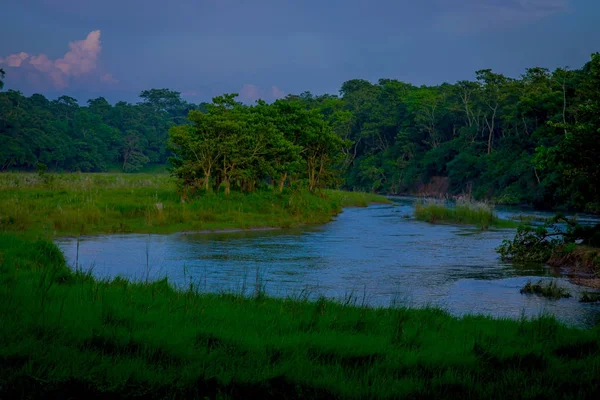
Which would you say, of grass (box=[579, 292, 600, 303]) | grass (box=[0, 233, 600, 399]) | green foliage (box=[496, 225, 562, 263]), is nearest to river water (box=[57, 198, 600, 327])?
grass (box=[579, 292, 600, 303])

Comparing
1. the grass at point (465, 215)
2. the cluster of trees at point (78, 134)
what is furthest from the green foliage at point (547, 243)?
the cluster of trees at point (78, 134)

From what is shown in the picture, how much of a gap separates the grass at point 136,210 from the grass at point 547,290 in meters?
19.0

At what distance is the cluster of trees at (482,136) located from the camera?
23047mm

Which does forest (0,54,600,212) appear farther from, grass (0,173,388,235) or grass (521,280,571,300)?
grass (521,280,571,300)

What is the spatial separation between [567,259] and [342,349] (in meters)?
17.5

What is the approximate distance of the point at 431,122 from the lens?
93.7 metres

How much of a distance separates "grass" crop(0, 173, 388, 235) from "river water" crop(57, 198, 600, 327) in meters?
2.05

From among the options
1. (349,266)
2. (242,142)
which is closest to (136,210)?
(242,142)

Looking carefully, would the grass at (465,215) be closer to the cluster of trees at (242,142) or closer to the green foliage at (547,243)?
the cluster of trees at (242,142)

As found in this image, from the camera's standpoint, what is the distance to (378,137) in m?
106

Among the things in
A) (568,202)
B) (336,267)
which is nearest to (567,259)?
(336,267)

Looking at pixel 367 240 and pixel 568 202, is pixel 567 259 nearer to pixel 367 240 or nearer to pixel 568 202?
pixel 367 240

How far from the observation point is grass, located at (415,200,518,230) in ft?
131

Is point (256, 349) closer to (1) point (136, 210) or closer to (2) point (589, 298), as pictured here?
(2) point (589, 298)
